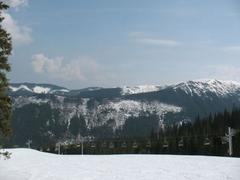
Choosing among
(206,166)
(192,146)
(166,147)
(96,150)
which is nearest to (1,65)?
(206,166)

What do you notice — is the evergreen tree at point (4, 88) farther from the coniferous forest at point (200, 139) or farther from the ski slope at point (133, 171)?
the coniferous forest at point (200, 139)

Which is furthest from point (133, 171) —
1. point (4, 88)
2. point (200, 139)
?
point (200, 139)

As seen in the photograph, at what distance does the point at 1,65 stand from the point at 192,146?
3992 inches

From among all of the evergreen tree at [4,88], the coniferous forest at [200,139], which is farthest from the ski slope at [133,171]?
the coniferous forest at [200,139]

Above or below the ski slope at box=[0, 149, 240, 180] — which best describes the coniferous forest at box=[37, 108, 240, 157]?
above

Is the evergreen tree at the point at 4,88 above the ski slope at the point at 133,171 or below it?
above

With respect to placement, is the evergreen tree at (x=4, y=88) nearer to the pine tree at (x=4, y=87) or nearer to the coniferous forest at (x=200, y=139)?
the pine tree at (x=4, y=87)

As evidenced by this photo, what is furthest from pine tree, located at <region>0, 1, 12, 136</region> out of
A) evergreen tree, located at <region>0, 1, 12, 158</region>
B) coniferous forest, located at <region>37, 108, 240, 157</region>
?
coniferous forest, located at <region>37, 108, 240, 157</region>

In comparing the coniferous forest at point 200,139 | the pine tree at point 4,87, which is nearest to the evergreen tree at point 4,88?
the pine tree at point 4,87

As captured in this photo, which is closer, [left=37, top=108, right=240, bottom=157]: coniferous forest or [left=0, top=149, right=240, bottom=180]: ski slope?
[left=0, top=149, right=240, bottom=180]: ski slope

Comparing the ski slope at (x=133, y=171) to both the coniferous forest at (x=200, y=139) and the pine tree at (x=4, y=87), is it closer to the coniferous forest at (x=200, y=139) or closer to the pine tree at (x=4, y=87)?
the pine tree at (x=4, y=87)

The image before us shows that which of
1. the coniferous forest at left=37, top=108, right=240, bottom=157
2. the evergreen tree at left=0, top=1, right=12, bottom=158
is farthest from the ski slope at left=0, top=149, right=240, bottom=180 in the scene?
the coniferous forest at left=37, top=108, right=240, bottom=157

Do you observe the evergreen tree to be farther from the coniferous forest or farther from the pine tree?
the coniferous forest

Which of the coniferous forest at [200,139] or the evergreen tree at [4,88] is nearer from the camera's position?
the evergreen tree at [4,88]
